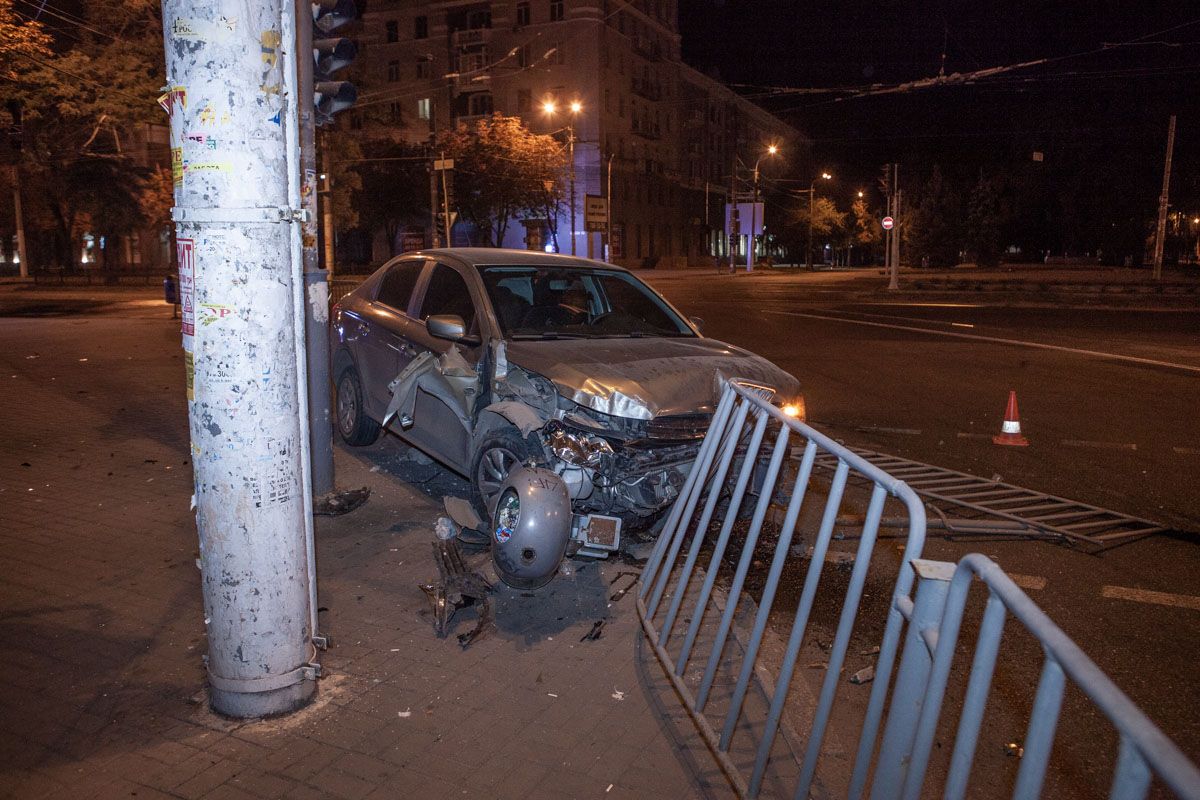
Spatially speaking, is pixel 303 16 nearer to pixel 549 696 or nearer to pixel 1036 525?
pixel 549 696

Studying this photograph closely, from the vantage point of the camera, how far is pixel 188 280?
3393 millimetres

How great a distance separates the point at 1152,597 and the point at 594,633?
10.3 ft

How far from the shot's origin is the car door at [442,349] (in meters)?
6.15

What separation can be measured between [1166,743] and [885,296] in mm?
32767

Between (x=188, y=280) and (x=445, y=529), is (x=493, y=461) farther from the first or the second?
(x=188, y=280)

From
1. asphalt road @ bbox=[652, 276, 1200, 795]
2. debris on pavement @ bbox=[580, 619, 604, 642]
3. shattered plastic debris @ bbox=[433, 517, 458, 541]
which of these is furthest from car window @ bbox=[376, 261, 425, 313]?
asphalt road @ bbox=[652, 276, 1200, 795]

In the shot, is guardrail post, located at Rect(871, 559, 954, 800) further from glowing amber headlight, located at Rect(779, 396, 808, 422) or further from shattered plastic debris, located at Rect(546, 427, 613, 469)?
glowing amber headlight, located at Rect(779, 396, 808, 422)

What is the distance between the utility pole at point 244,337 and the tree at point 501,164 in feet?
161

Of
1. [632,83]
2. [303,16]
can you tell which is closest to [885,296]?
[303,16]

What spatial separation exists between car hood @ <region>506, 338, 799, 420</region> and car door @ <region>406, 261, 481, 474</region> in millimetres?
668

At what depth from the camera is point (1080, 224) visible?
2825 inches

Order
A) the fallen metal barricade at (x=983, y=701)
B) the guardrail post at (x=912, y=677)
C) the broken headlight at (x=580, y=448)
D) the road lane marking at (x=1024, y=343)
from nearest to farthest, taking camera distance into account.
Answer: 1. the fallen metal barricade at (x=983, y=701)
2. the guardrail post at (x=912, y=677)
3. the broken headlight at (x=580, y=448)
4. the road lane marking at (x=1024, y=343)

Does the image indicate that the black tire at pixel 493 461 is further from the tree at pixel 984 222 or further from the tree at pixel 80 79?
the tree at pixel 984 222

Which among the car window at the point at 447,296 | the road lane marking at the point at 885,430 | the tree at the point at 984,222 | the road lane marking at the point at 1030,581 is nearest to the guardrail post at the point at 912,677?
the road lane marking at the point at 1030,581
